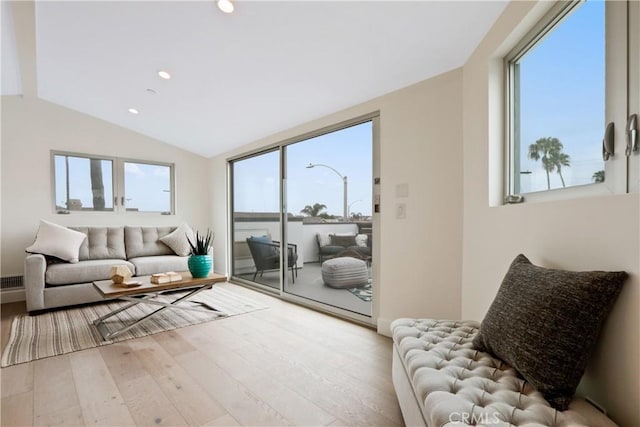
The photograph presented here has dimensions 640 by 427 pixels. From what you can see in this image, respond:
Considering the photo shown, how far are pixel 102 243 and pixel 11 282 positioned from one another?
1.13 m

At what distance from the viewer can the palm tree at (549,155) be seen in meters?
1.46

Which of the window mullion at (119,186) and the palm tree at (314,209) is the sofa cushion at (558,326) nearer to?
the palm tree at (314,209)

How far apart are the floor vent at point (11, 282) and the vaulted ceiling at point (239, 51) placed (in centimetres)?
241

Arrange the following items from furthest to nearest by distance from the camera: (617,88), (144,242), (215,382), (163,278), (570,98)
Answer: (144,242)
(163,278)
(215,382)
(570,98)
(617,88)

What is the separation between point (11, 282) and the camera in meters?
3.88

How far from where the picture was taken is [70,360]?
2.20m

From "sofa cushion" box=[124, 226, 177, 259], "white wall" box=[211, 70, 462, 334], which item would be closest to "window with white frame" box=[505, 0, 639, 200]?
"white wall" box=[211, 70, 462, 334]

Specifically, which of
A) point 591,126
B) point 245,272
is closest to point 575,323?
point 591,126

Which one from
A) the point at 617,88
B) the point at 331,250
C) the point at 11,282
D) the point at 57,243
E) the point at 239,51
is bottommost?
the point at 11,282

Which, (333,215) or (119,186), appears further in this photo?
(119,186)

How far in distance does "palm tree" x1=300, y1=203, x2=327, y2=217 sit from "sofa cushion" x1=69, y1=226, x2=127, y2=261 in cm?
274

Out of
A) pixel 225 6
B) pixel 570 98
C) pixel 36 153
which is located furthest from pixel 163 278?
pixel 570 98

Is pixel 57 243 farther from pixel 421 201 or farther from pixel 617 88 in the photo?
pixel 617 88

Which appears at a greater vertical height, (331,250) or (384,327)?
(331,250)
